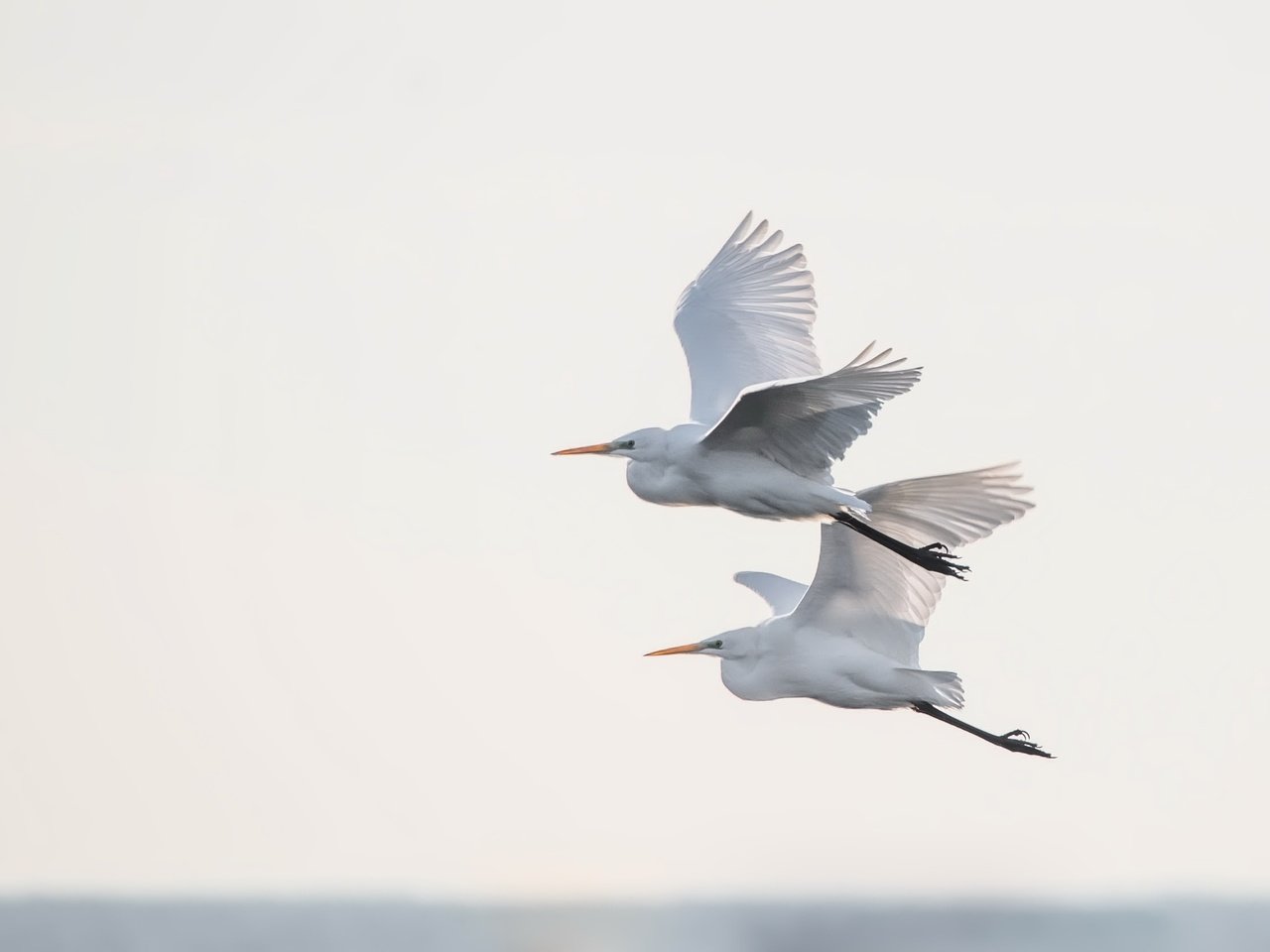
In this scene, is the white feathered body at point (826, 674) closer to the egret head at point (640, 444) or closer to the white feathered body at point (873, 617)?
the white feathered body at point (873, 617)

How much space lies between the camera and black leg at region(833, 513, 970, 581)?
48.1 ft

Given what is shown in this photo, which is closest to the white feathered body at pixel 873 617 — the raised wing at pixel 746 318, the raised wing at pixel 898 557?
the raised wing at pixel 898 557

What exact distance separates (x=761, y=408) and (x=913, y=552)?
1.51 meters

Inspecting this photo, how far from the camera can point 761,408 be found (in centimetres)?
1369

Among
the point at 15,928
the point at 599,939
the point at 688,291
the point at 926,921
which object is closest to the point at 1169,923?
the point at 926,921

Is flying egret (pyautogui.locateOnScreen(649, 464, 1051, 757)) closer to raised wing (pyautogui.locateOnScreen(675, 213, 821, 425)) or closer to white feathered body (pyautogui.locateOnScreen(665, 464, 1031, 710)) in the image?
white feathered body (pyautogui.locateOnScreen(665, 464, 1031, 710))

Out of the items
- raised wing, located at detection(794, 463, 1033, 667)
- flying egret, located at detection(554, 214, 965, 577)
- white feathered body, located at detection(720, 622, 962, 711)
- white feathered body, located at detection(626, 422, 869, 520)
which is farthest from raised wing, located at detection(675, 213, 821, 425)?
white feathered body, located at detection(720, 622, 962, 711)

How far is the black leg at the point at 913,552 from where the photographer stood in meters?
14.6

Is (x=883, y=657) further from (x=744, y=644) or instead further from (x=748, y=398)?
(x=748, y=398)

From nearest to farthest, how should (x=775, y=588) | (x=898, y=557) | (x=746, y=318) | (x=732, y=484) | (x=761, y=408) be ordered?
(x=761, y=408) < (x=732, y=484) < (x=898, y=557) < (x=746, y=318) < (x=775, y=588)

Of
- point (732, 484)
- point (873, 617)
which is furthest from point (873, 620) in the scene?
point (732, 484)

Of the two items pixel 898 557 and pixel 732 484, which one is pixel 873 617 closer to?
pixel 898 557

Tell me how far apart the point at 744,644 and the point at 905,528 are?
3.84 feet

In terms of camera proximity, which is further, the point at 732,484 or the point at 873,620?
the point at 873,620
